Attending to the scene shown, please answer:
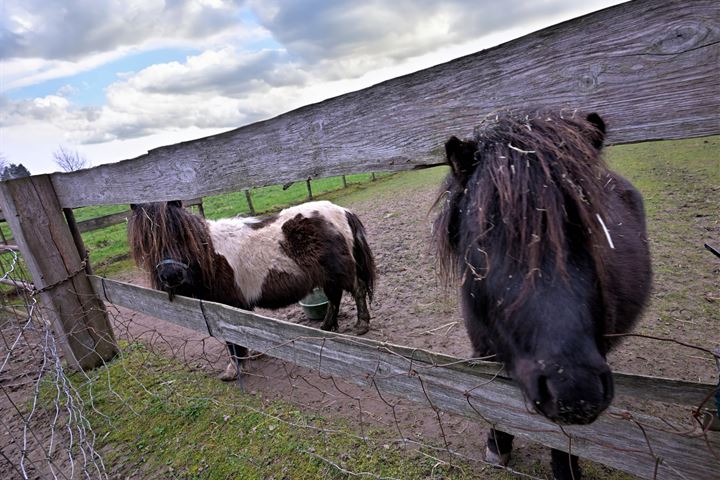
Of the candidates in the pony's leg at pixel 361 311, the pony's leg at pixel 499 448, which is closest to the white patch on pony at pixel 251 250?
the pony's leg at pixel 361 311

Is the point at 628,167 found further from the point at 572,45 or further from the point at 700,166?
the point at 572,45

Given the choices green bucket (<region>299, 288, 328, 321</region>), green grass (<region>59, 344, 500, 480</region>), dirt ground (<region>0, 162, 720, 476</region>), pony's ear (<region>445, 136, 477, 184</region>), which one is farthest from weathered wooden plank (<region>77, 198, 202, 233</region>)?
pony's ear (<region>445, 136, 477, 184</region>)

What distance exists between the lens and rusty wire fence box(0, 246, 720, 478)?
1.57m

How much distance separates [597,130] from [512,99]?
0.30 m

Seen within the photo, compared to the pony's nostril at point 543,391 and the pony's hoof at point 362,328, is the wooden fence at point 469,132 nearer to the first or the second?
the pony's nostril at point 543,391

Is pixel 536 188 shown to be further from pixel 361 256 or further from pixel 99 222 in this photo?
pixel 99 222

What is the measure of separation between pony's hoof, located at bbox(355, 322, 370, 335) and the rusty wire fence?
100 cm

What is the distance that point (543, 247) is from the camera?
4.03 feet

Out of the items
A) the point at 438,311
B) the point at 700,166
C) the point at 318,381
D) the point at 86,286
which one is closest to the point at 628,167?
the point at 700,166

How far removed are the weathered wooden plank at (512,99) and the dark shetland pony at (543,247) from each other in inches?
4.0

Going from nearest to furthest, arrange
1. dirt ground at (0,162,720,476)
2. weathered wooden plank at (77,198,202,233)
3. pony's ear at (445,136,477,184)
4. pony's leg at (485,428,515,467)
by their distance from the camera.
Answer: pony's ear at (445,136,477,184) → pony's leg at (485,428,515,467) → dirt ground at (0,162,720,476) → weathered wooden plank at (77,198,202,233)

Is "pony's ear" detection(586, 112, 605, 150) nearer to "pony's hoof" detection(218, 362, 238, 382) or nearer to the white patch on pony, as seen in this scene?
the white patch on pony

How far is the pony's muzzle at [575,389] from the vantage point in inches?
43.8

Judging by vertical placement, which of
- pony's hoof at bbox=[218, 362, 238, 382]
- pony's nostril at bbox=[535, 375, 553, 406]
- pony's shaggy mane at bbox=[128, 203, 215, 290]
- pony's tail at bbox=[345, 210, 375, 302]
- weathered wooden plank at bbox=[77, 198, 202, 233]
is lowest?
pony's hoof at bbox=[218, 362, 238, 382]
